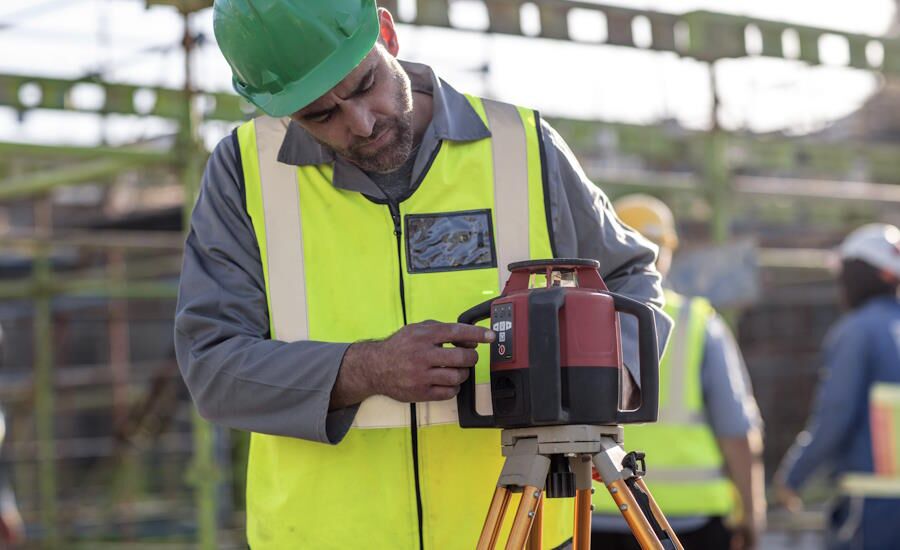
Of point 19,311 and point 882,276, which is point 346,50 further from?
point 19,311

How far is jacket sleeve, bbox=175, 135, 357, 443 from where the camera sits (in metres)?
2.46

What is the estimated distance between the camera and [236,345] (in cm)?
252

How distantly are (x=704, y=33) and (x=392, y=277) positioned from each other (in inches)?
186

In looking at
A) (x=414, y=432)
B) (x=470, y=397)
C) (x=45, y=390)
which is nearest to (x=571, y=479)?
(x=470, y=397)

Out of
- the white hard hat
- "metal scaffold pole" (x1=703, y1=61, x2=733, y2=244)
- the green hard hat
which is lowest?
the white hard hat

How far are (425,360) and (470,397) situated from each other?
15 centimetres

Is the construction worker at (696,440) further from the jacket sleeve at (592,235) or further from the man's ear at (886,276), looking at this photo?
the jacket sleeve at (592,235)

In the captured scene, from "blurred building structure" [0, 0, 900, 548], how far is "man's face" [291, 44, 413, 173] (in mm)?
3216

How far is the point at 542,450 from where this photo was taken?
2.24 meters

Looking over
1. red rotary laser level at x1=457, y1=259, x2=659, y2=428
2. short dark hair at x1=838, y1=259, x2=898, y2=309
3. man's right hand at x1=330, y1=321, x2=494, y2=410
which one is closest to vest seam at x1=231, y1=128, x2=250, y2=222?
man's right hand at x1=330, y1=321, x2=494, y2=410

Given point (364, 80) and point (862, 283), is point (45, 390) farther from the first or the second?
point (364, 80)

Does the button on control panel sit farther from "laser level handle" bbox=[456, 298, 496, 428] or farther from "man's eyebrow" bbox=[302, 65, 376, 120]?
"man's eyebrow" bbox=[302, 65, 376, 120]

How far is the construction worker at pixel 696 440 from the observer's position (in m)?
4.81

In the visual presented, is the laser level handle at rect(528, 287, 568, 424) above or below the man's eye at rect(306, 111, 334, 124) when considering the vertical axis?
below
